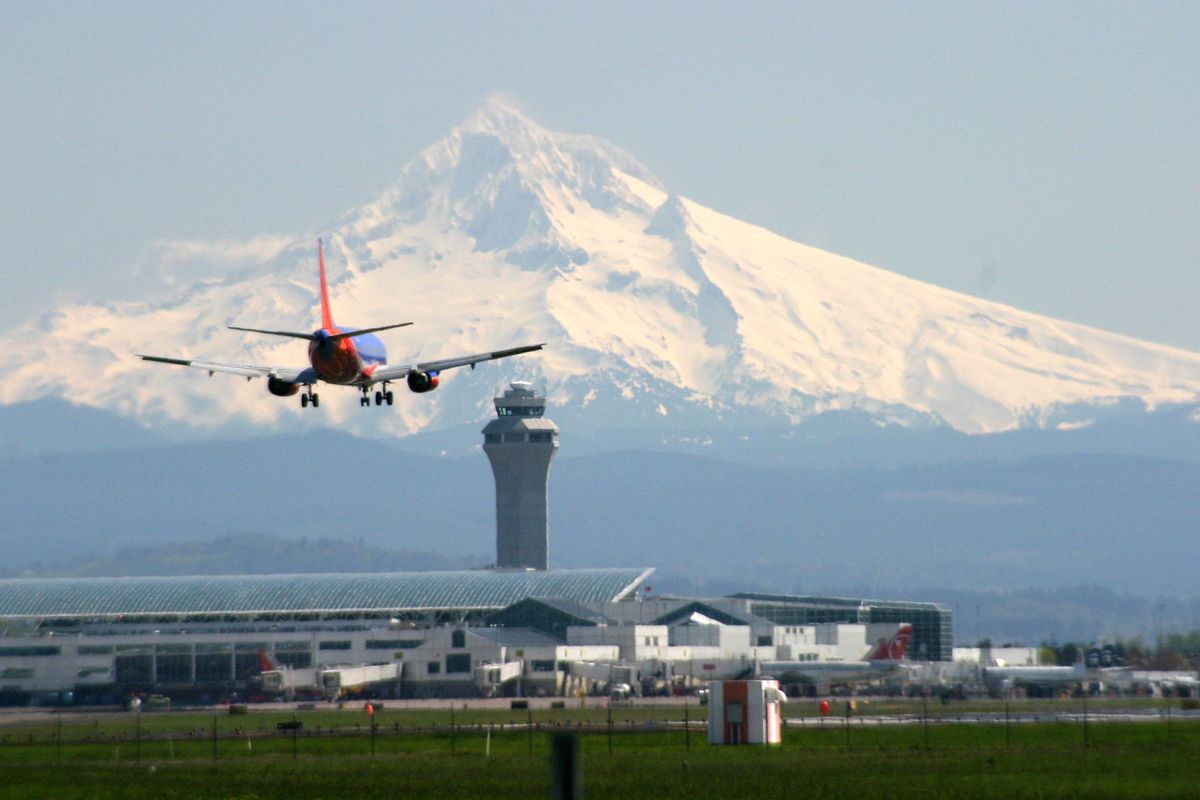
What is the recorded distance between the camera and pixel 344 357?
104250 mm

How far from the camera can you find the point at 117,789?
99312 millimetres

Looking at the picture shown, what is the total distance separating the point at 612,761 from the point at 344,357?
23.0 meters

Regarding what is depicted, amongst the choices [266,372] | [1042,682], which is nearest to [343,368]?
[266,372]

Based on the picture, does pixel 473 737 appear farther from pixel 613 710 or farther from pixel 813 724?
pixel 613 710

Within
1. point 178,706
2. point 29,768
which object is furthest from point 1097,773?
point 178,706

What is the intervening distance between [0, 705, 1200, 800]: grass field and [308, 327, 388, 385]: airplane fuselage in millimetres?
17948

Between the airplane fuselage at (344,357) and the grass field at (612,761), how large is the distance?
58.9 feet

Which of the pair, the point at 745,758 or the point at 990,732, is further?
A: the point at 990,732

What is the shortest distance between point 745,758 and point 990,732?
2463cm

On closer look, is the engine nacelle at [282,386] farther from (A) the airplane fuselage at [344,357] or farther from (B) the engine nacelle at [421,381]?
(B) the engine nacelle at [421,381]

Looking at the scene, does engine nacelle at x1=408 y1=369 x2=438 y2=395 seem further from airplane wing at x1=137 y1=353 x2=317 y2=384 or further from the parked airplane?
the parked airplane

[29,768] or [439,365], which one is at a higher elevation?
[439,365]

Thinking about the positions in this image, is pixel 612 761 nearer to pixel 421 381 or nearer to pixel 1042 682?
pixel 421 381

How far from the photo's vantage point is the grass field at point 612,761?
9456cm
